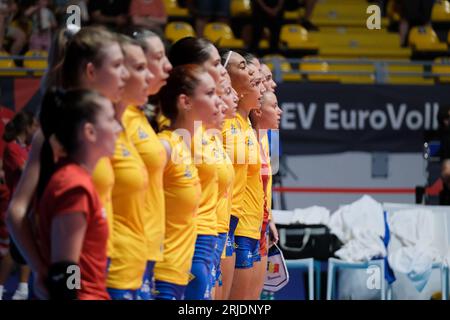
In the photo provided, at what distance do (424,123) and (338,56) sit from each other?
2584 millimetres

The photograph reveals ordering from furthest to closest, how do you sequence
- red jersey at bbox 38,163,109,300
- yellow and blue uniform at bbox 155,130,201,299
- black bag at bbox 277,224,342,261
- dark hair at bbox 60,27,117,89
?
black bag at bbox 277,224,342,261 → yellow and blue uniform at bbox 155,130,201,299 → dark hair at bbox 60,27,117,89 → red jersey at bbox 38,163,109,300

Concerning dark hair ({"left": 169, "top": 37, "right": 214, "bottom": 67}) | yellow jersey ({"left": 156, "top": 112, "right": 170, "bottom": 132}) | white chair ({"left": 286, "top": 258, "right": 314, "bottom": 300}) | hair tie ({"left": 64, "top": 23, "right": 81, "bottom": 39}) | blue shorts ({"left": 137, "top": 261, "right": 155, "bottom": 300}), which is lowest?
white chair ({"left": 286, "top": 258, "right": 314, "bottom": 300})

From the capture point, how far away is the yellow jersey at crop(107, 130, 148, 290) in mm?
4211

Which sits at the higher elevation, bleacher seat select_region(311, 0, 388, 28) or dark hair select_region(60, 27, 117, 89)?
dark hair select_region(60, 27, 117, 89)

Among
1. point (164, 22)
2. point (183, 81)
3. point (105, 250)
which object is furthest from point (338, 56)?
point (105, 250)

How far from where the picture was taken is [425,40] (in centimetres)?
1371

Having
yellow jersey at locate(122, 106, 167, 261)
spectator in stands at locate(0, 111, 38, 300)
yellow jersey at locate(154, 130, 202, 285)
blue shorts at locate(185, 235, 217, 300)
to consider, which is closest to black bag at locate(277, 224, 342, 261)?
spectator in stands at locate(0, 111, 38, 300)

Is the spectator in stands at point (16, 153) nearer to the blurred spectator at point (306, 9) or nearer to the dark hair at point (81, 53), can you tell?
the dark hair at point (81, 53)

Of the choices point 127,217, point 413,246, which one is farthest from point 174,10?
point 127,217

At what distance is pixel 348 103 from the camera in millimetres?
11195

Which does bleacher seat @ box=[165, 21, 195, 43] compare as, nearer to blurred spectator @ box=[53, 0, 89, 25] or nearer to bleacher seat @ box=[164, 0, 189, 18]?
bleacher seat @ box=[164, 0, 189, 18]

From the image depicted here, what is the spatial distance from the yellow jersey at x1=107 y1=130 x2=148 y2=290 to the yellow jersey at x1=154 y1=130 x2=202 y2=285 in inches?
20.4

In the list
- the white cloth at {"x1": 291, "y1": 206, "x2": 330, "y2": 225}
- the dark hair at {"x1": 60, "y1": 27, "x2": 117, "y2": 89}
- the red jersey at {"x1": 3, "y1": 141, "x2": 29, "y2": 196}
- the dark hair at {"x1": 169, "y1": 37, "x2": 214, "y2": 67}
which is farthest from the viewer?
the white cloth at {"x1": 291, "y1": 206, "x2": 330, "y2": 225}

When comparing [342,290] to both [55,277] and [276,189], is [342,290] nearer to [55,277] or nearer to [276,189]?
[276,189]
